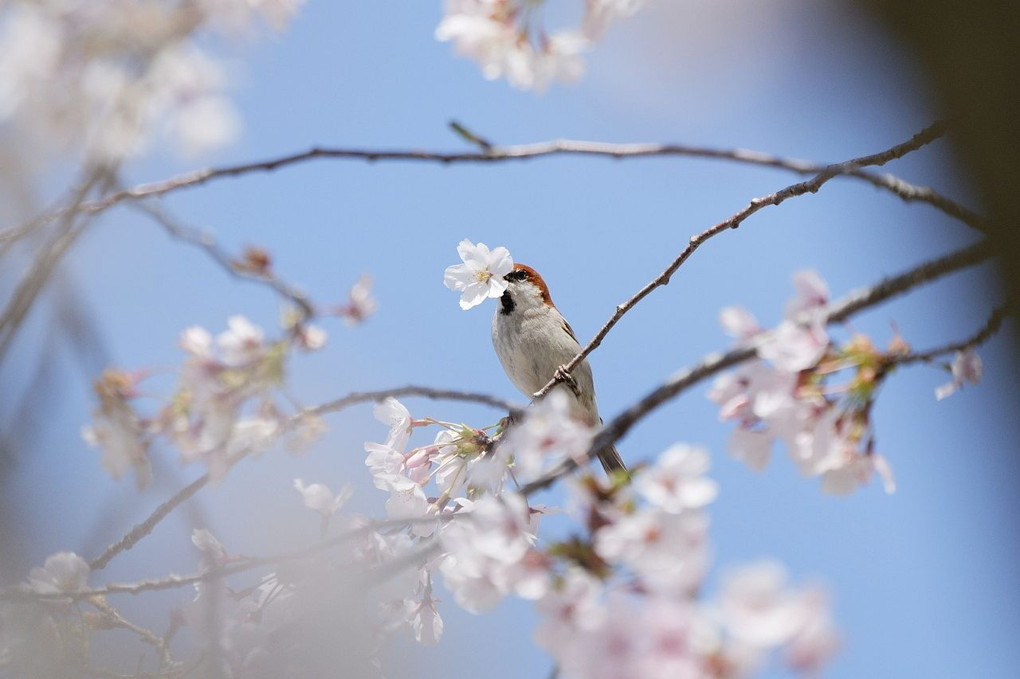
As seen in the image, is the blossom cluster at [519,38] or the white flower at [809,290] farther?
the blossom cluster at [519,38]

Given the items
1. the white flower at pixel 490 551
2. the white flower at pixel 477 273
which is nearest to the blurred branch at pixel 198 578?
the white flower at pixel 490 551

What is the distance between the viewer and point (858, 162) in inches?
82.2

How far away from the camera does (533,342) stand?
4945 mm

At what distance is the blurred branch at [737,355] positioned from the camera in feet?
4.47

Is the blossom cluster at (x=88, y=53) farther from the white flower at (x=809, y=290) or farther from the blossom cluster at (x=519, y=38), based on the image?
the white flower at (x=809, y=290)

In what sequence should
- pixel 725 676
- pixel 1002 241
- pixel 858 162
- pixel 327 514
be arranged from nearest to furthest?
pixel 725 676 → pixel 1002 241 → pixel 858 162 → pixel 327 514

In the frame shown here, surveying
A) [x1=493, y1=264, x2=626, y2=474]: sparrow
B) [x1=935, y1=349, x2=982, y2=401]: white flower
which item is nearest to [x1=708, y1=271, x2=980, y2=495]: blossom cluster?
[x1=935, y1=349, x2=982, y2=401]: white flower

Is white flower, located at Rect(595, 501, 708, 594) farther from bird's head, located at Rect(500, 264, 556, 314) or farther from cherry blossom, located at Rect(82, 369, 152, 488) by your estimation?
bird's head, located at Rect(500, 264, 556, 314)

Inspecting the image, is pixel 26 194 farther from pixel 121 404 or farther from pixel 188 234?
pixel 121 404

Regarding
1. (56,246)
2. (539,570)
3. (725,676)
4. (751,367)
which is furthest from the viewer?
(56,246)

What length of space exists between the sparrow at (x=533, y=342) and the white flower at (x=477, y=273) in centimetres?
227

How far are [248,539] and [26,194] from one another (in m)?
1.19

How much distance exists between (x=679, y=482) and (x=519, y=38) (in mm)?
1520

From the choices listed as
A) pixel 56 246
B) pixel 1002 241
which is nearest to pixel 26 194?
pixel 56 246
